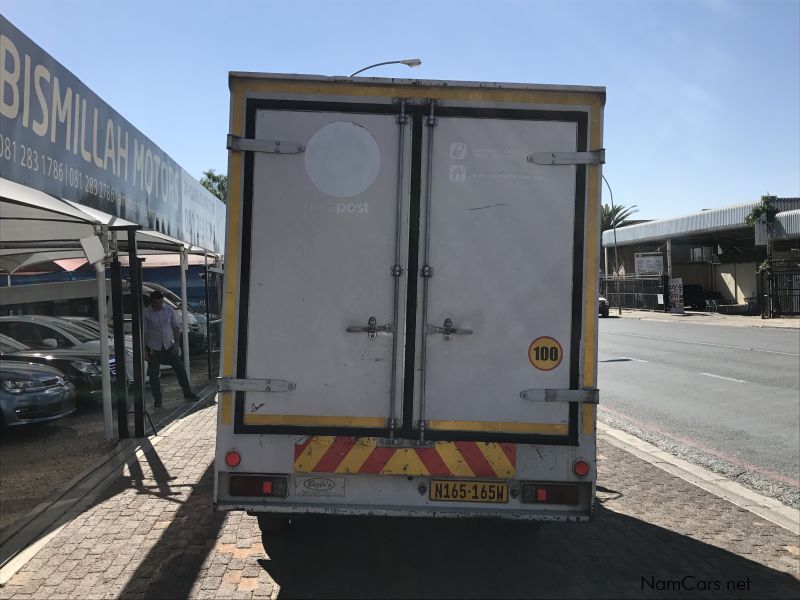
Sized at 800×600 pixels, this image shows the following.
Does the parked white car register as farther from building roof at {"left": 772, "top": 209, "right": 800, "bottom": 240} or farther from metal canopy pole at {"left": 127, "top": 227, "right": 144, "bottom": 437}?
building roof at {"left": 772, "top": 209, "right": 800, "bottom": 240}

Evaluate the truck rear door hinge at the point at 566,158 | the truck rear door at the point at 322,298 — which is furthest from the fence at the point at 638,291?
the truck rear door at the point at 322,298

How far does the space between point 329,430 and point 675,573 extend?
A: 98.5 inches

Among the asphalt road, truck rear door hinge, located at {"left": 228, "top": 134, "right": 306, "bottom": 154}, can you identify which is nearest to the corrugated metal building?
the asphalt road

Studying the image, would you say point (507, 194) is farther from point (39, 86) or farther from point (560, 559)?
point (39, 86)

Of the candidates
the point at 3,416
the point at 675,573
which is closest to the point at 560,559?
the point at 675,573

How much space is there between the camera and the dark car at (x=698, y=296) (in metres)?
47.8

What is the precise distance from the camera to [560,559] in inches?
190

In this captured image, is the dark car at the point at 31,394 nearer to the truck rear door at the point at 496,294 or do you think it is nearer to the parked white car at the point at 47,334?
the parked white car at the point at 47,334

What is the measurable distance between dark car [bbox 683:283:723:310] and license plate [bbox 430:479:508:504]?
4766cm

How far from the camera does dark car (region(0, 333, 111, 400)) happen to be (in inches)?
409

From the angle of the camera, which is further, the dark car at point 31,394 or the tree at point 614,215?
the tree at point 614,215

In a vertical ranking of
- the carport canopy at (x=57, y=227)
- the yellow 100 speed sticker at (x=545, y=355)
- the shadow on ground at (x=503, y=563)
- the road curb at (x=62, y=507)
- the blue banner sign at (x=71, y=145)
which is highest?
the blue banner sign at (x=71, y=145)

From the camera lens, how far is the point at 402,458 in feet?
13.6

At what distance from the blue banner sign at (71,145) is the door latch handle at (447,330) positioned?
355 cm
